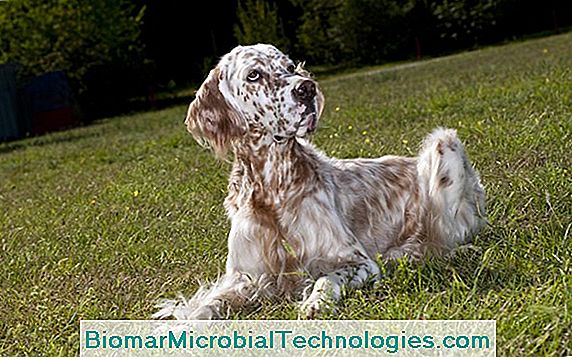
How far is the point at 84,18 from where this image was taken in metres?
28.1

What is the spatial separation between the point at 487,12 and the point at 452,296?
3517 centimetres

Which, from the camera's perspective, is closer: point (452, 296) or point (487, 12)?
point (452, 296)

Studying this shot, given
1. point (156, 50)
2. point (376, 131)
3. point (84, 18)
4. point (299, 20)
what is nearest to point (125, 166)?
point (376, 131)

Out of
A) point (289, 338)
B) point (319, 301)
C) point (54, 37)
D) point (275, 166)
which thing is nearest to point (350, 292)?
point (319, 301)

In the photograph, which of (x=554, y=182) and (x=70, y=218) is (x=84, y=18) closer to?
(x=70, y=218)

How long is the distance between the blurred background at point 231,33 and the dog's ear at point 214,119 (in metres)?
24.1

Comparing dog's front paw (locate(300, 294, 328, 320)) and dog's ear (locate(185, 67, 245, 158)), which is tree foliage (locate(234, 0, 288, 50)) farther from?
dog's front paw (locate(300, 294, 328, 320))

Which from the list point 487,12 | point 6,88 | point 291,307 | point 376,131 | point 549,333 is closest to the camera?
point 549,333

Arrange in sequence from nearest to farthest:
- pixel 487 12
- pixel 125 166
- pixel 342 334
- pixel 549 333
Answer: pixel 549 333 → pixel 342 334 → pixel 125 166 → pixel 487 12

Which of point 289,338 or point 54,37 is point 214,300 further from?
point 54,37

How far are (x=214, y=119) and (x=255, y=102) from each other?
0.25 meters

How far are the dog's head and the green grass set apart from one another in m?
0.81

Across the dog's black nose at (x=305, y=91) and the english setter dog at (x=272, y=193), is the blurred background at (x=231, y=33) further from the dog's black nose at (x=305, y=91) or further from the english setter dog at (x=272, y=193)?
the dog's black nose at (x=305, y=91)

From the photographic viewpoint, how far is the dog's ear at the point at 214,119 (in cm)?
440
